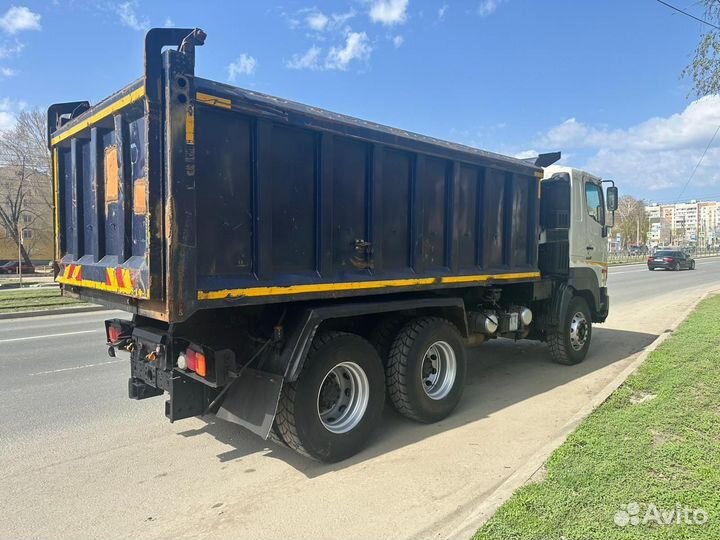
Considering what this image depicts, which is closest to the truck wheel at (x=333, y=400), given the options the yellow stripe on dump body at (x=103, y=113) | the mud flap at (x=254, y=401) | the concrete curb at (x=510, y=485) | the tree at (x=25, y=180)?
the mud flap at (x=254, y=401)

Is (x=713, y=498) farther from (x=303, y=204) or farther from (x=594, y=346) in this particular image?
(x=594, y=346)

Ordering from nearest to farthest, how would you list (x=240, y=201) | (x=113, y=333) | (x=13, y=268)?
(x=240, y=201) < (x=113, y=333) < (x=13, y=268)

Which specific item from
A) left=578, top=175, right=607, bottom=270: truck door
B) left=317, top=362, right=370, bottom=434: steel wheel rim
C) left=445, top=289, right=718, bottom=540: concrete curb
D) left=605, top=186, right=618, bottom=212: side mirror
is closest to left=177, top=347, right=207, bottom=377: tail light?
left=317, top=362, right=370, bottom=434: steel wheel rim

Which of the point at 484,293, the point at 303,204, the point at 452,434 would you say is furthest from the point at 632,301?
the point at 303,204

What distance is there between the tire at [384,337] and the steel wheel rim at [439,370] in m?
0.51

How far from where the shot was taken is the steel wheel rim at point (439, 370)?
523cm

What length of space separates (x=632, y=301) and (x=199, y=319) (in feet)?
51.9

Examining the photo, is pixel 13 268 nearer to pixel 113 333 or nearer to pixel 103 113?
pixel 113 333

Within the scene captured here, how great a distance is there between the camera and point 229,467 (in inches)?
159

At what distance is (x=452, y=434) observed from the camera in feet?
15.6

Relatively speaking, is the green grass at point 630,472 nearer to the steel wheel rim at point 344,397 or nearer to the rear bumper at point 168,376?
the steel wheel rim at point 344,397

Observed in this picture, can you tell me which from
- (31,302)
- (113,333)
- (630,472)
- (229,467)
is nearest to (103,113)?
(113,333)

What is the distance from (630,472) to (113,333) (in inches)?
179

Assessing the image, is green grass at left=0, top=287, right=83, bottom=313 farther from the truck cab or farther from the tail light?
the truck cab
